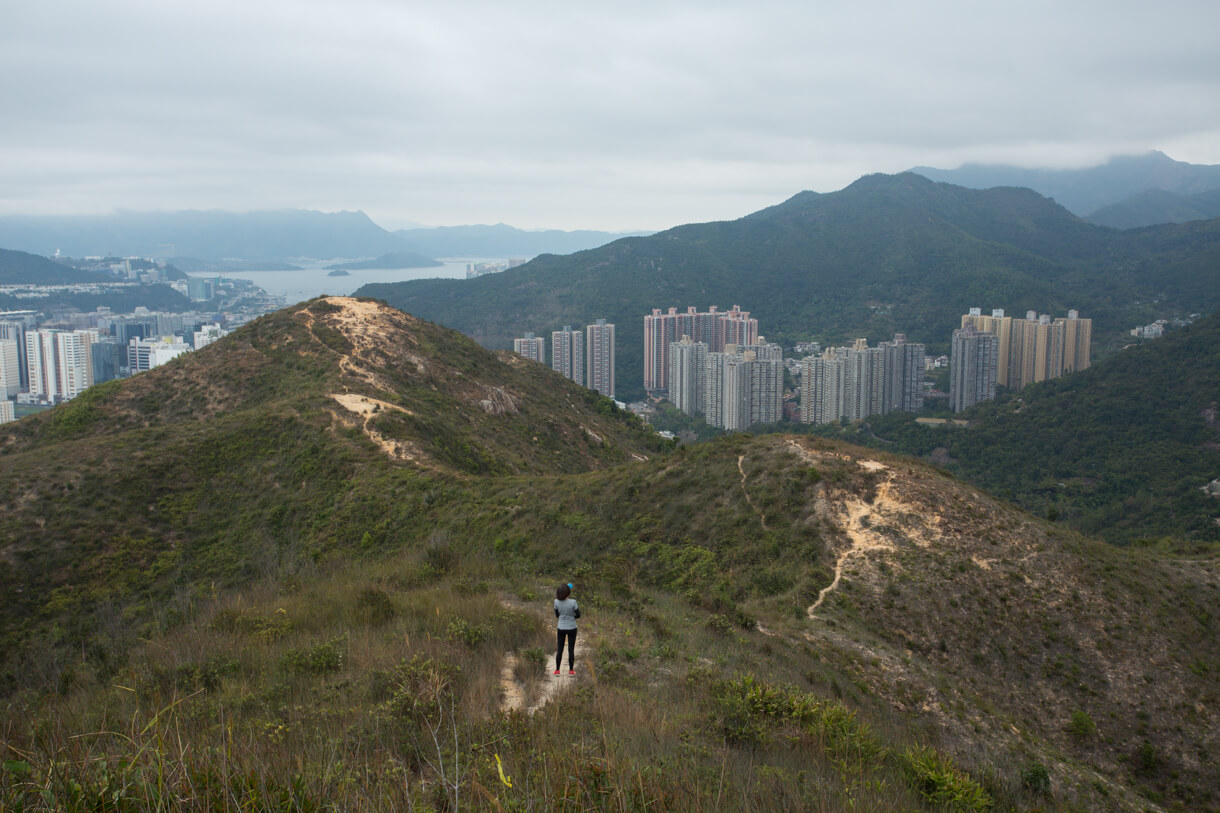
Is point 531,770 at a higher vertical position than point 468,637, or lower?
higher

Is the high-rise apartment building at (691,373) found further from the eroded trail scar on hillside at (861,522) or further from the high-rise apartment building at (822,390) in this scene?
the eroded trail scar on hillside at (861,522)

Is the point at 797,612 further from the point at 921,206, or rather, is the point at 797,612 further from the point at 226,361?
the point at 921,206

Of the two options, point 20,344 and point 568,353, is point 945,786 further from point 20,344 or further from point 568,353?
point 20,344

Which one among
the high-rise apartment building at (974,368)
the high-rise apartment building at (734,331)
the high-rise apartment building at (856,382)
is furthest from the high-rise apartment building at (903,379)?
the high-rise apartment building at (734,331)

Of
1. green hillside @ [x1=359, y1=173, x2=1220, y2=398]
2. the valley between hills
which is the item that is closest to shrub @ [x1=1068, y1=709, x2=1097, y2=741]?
the valley between hills

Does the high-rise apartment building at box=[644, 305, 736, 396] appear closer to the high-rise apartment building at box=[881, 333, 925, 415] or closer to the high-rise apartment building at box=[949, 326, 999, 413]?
the high-rise apartment building at box=[881, 333, 925, 415]

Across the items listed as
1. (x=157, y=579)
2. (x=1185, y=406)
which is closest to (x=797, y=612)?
(x=157, y=579)

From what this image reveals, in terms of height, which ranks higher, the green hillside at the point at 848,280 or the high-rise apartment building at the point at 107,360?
the green hillside at the point at 848,280

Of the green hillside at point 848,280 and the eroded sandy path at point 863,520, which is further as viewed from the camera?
the green hillside at point 848,280
